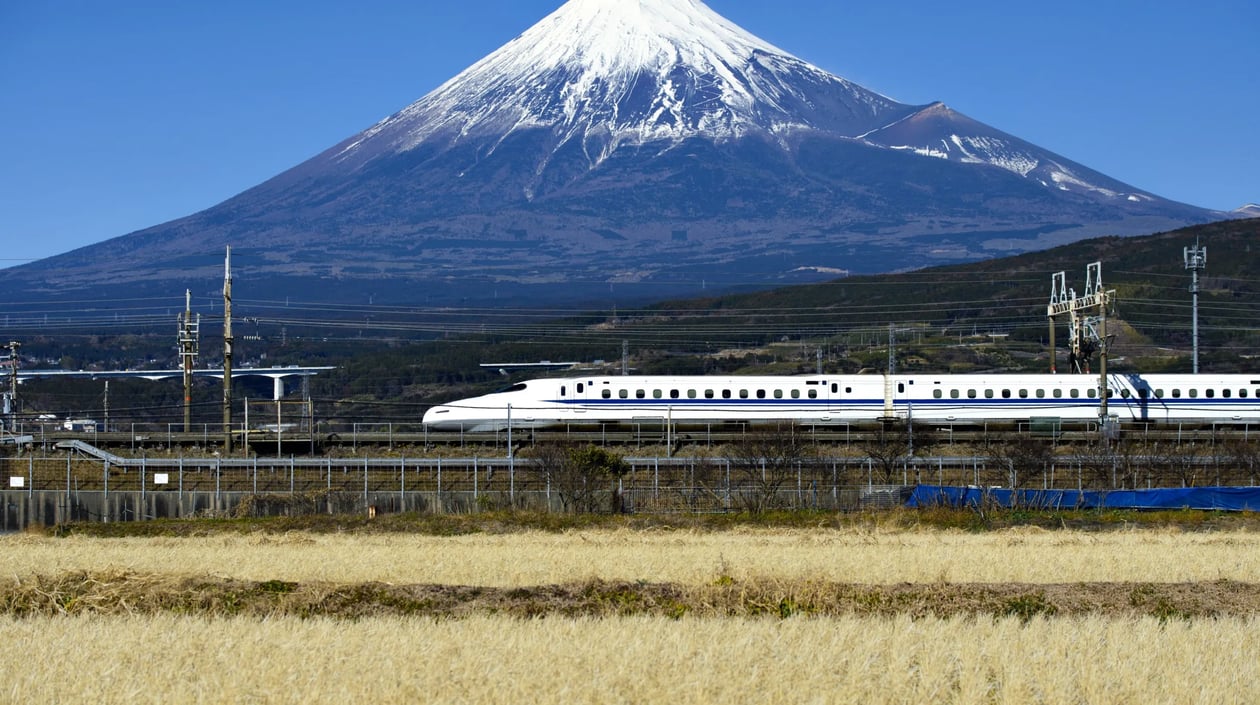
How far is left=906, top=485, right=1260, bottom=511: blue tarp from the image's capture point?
150ft

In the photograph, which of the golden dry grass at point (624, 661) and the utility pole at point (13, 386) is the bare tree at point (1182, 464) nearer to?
the golden dry grass at point (624, 661)

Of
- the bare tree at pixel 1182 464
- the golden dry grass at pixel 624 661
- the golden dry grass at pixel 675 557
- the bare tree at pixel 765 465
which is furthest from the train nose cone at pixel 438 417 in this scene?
the golden dry grass at pixel 624 661

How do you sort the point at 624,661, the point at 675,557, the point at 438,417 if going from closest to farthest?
the point at 624,661 → the point at 675,557 → the point at 438,417

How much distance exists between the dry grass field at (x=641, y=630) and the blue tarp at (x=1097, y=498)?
16.5 metres

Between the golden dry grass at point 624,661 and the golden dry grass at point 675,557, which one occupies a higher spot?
the golden dry grass at point 624,661

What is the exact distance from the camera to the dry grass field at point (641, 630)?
1479 centimetres

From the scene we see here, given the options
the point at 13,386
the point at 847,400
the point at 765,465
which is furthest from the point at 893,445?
the point at 13,386

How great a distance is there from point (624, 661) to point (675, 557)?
14.8 meters

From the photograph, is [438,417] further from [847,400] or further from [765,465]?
[847,400]

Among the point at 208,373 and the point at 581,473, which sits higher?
the point at 208,373

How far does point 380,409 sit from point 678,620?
10622 cm

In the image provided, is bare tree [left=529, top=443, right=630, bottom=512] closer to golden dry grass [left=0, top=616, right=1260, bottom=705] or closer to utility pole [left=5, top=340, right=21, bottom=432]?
utility pole [left=5, top=340, right=21, bottom=432]

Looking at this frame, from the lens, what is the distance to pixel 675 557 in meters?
30.2

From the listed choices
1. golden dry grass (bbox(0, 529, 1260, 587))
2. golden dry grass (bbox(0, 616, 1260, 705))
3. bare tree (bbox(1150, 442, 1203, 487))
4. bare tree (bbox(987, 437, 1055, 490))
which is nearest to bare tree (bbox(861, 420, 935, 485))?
bare tree (bbox(987, 437, 1055, 490))
